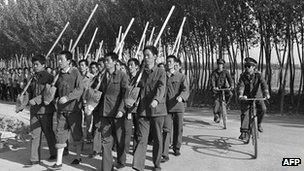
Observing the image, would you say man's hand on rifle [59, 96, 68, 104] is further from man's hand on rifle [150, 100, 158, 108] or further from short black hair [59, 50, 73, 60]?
man's hand on rifle [150, 100, 158, 108]

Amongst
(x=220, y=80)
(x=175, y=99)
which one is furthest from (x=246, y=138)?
(x=220, y=80)

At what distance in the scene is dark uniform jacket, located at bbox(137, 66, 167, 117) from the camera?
24.7 feet

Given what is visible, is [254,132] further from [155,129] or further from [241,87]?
[155,129]

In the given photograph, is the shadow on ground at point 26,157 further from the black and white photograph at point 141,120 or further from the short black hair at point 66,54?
the short black hair at point 66,54

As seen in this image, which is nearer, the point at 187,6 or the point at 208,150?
the point at 208,150

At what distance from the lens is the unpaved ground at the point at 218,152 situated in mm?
8070

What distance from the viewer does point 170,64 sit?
8914 millimetres

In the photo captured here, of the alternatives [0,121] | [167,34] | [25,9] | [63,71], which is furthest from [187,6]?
[63,71]

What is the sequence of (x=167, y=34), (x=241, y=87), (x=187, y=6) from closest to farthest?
(x=241, y=87) < (x=187, y=6) < (x=167, y=34)

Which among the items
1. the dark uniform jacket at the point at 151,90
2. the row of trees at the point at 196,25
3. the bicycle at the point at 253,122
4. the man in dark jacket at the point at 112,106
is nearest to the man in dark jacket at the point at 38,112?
the man in dark jacket at the point at 112,106

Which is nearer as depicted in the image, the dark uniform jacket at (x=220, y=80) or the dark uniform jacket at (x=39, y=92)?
the dark uniform jacket at (x=39, y=92)

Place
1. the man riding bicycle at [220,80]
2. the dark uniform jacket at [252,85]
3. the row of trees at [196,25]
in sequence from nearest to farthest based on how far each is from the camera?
the dark uniform jacket at [252,85]
the man riding bicycle at [220,80]
the row of trees at [196,25]

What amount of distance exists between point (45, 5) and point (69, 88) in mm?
22752

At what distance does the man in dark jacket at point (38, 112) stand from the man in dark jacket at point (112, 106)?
4.40 feet
